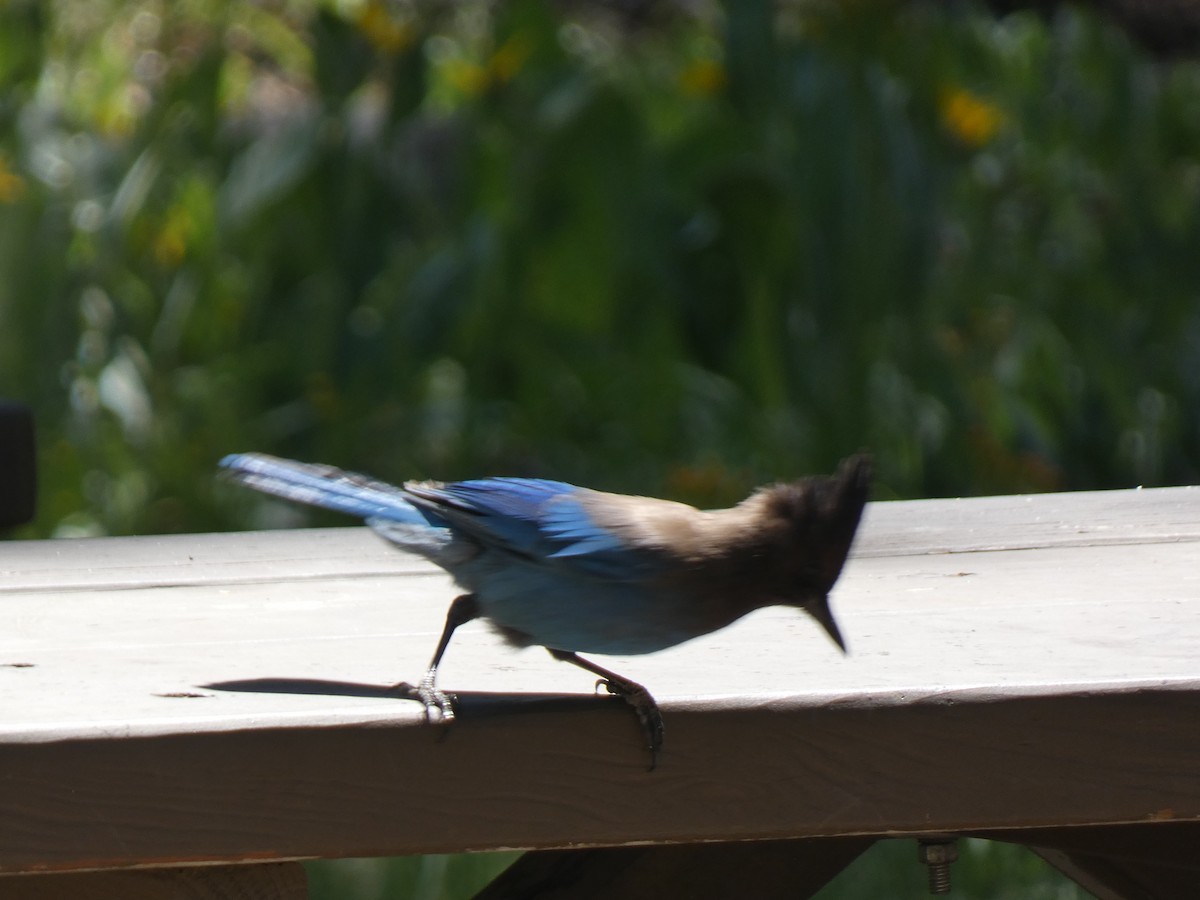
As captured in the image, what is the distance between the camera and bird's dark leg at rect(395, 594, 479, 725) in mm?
1035

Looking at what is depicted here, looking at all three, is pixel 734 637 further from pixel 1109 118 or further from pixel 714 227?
pixel 1109 118

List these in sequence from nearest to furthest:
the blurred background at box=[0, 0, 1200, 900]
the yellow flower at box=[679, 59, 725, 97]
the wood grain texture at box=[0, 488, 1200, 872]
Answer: the wood grain texture at box=[0, 488, 1200, 872] → the blurred background at box=[0, 0, 1200, 900] → the yellow flower at box=[679, 59, 725, 97]

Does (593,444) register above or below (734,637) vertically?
below

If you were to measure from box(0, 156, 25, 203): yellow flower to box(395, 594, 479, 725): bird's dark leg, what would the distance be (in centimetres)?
251

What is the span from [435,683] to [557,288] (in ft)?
8.23

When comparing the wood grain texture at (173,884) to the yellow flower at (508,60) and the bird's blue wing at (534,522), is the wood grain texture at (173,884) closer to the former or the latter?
the bird's blue wing at (534,522)

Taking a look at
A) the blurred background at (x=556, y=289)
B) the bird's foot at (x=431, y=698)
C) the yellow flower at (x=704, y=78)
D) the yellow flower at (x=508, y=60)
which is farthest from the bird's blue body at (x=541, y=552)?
Answer: the yellow flower at (x=704, y=78)

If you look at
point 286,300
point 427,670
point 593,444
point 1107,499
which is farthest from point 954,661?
point 286,300

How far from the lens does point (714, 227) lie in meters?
3.53

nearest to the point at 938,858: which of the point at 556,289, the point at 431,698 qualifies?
the point at 431,698

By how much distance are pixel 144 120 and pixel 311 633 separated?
2.57m

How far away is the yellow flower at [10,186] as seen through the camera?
3.44 m

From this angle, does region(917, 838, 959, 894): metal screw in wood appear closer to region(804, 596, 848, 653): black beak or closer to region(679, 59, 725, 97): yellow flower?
region(804, 596, 848, 653): black beak

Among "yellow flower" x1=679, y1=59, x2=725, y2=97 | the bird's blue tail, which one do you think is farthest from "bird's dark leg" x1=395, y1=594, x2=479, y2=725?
"yellow flower" x1=679, y1=59, x2=725, y2=97
